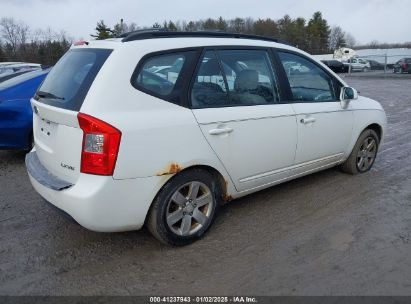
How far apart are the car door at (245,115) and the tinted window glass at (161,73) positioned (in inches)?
7.4

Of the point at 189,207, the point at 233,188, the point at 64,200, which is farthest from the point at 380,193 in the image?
the point at 64,200

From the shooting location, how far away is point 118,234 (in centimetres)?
375

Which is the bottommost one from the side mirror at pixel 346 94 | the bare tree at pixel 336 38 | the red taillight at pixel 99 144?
the red taillight at pixel 99 144

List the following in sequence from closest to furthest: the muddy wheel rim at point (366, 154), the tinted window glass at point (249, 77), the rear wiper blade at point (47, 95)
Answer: the rear wiper blade at point (47, 95) < the tinted window glass at point (249, 77) < the muddy wheel rim at point (366, 154)

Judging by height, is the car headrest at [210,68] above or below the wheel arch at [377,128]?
above

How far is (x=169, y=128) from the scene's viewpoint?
3.16m

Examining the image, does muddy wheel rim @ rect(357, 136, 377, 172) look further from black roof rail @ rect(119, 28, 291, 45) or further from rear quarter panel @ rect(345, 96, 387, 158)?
black roof rail @ rect(119, 28, 291, 45)

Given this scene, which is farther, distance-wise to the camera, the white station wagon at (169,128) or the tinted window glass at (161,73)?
the tinted window glass at (161,73)

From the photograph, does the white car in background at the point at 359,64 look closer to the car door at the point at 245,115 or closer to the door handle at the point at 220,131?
the car door at the point at 245,115

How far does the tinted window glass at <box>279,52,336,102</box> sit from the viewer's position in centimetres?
426

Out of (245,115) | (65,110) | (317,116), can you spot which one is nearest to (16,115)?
(65,110)

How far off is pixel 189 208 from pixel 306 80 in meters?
2.08

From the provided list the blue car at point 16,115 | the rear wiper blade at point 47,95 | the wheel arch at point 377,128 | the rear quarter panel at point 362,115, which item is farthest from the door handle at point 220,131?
the blue car at point 16,115

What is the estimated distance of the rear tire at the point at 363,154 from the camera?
522 cm
